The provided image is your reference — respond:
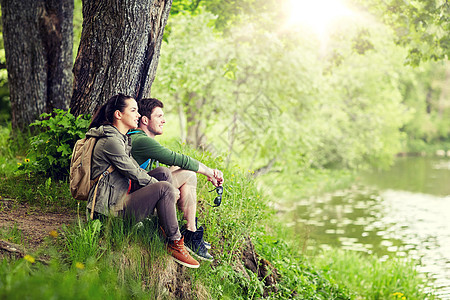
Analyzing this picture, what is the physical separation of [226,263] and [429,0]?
6636 mm

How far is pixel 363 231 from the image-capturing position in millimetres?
15125

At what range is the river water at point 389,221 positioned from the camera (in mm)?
12078

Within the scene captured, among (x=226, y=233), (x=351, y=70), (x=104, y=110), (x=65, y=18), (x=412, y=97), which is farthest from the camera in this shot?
(x=412, y=97)

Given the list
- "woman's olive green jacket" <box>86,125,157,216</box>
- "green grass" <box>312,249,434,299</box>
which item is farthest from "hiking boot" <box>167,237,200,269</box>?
"green grass" <box>312,249,434,299</box>

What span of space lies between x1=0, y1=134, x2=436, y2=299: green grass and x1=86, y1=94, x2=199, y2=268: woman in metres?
0.13

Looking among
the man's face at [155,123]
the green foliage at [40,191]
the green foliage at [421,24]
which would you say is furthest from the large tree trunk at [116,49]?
the green foliage at [421,24]

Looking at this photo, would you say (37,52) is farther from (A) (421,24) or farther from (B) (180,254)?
(A) (421,24)

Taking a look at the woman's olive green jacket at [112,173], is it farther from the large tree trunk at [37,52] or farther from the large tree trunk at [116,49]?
the large tree trunk at [37,52]

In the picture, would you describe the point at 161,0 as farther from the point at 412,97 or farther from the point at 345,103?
the point at 412,97

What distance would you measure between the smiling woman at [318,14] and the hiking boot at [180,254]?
790cm

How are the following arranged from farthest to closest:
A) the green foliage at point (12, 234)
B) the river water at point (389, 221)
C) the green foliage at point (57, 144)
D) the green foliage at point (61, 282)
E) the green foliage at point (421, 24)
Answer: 1. the river water at point (389, 221)
2. the green foliage at point (421, 24)
3. the green foliage at point (57, 144)
4. the green foliage at point (12, 234)
5. the green foliage at point (61, 282)

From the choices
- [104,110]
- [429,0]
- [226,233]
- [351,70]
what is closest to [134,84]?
[104,110]

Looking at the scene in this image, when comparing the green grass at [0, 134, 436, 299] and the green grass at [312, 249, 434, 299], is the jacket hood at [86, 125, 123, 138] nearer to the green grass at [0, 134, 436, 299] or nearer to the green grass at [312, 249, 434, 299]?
the green grass at [0, 134, 436, 299]

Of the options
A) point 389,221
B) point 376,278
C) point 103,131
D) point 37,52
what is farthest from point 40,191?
Result: point 389,221
